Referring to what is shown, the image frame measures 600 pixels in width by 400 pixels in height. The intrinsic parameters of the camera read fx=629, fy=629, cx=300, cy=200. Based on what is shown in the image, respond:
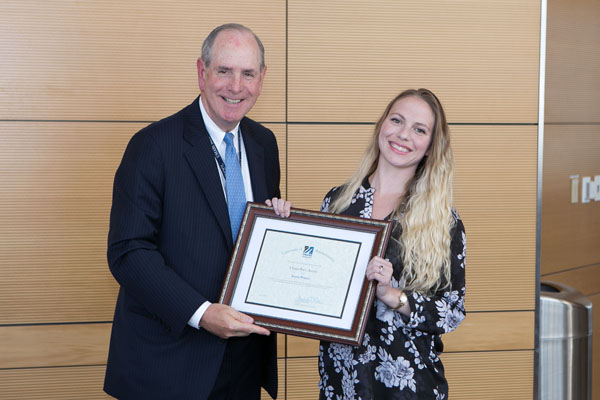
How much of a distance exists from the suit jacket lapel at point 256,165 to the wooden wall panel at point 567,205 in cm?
184

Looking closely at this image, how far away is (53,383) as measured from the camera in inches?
121

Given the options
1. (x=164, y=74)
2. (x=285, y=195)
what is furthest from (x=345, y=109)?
(x=164, y=74)

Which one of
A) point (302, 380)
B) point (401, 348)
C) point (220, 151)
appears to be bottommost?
point (302, 380)

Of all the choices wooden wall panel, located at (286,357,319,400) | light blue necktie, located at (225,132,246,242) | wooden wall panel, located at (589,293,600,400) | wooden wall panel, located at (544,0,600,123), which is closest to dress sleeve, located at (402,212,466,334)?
light blue necktie, located at (225,132,246,242)

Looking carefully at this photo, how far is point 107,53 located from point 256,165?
1195mm

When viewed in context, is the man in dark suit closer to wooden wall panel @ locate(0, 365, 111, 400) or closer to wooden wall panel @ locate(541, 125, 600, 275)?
wooden wall panel @ locate(0, 365, 111, 400)

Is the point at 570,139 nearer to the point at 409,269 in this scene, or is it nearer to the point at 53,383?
the point at 409,269

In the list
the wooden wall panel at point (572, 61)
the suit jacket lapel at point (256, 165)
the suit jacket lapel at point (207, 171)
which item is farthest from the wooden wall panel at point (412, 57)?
the suit jacket lapel at point (207, 171)

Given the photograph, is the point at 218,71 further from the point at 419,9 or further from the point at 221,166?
the point at 419,9

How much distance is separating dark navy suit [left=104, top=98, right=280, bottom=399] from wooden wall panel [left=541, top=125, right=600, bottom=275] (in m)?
2.12

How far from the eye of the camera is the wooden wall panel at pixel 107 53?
2926mm

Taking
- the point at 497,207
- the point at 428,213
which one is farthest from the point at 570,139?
the point at 428,213

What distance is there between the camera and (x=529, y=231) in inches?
134

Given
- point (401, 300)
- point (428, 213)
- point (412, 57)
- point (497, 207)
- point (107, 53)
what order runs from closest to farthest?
point (401, 300) → point (428, 213) → point (107, 53) → point (412, 57) → point (497, 207)
